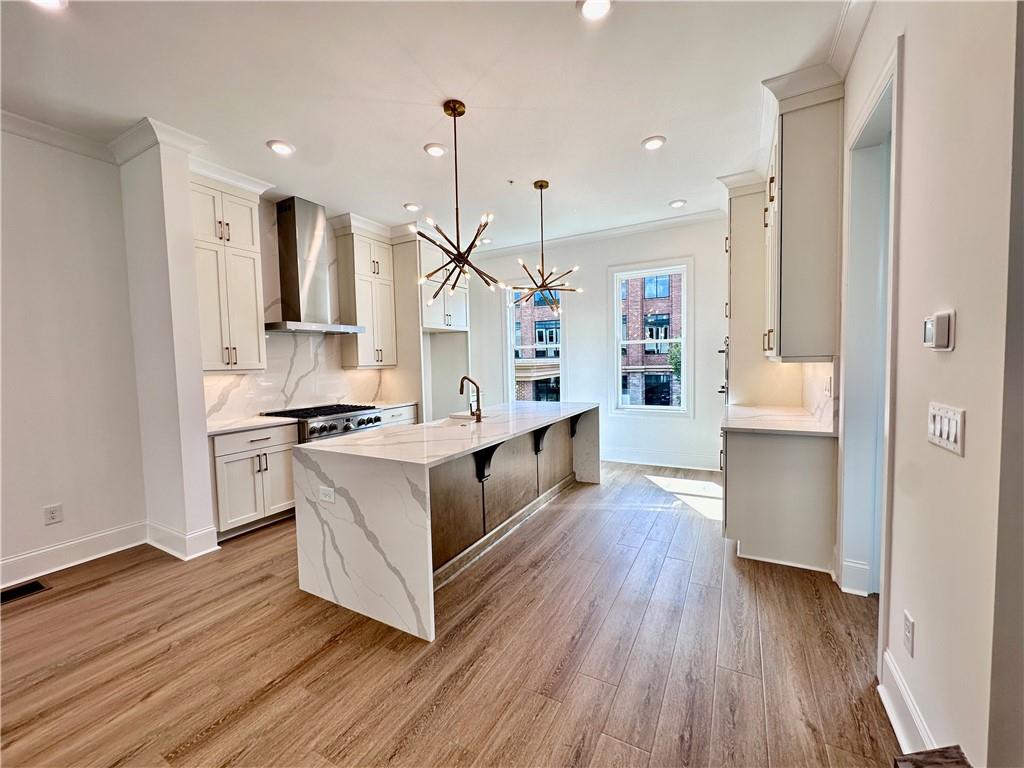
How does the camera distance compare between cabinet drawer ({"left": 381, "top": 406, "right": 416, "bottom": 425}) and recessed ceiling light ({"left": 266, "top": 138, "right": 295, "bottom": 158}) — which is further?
cabinet drawer ({"left": 381, "top": 406, "right": 416, "bottom": 425})

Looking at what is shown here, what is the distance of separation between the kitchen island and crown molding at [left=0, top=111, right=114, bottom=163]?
101 inches

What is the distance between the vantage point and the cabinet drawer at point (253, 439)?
3154mm

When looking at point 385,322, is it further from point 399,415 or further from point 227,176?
point 227,176

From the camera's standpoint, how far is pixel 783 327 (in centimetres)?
254

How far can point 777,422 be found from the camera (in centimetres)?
282

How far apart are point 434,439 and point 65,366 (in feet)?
8.34

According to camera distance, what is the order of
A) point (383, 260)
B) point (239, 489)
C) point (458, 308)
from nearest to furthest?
point (239, 489)
point (383, 260)
point (458, 308)

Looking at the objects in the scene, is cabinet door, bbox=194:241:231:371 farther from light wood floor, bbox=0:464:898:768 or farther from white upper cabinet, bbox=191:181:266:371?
light wood floor, bbox=0:464:898:768

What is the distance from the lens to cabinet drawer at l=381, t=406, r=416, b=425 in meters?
4.49

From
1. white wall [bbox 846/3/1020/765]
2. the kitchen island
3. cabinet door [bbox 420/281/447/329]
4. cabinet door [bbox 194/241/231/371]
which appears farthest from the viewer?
cabinet door [bbox 420/281/447/329]

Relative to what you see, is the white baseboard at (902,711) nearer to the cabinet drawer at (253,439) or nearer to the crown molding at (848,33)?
the crown molding at (848,33)

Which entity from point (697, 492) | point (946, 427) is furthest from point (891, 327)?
point (697, 492)

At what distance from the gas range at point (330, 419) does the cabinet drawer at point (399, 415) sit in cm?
10

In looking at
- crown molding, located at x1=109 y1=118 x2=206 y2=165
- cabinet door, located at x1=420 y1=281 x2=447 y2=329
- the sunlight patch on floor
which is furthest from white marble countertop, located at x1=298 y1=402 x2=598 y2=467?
crown molding, located at x1=109 y1=118 x2=206 y2=165
